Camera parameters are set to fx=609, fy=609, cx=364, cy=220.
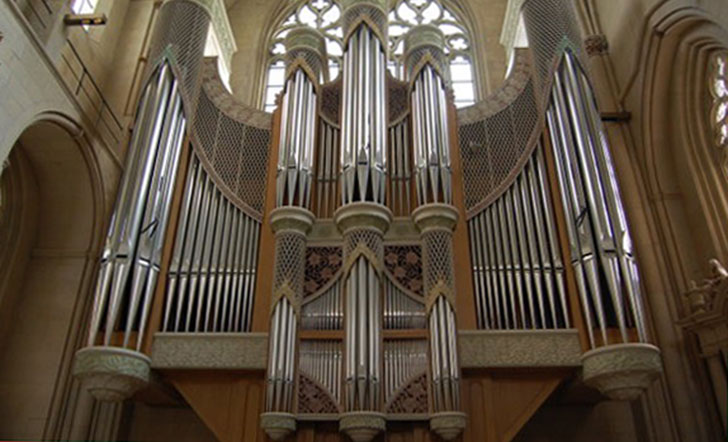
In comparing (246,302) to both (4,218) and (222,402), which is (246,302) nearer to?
(222,402)

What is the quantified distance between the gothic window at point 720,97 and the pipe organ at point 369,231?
5.10 feet

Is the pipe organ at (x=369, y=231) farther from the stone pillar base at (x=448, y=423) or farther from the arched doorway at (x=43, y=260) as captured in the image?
the arched doorway at (x=43, y=260)

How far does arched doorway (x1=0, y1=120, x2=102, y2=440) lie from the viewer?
25.7 feet

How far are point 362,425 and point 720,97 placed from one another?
585 cm

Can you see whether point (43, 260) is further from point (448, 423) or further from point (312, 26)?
point (312, 26)

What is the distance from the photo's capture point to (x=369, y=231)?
7027 mm

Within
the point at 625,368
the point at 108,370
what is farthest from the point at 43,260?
the point at 625,368

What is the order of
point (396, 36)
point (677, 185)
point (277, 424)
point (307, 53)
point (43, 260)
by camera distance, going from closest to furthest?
point (277, 424), point (677, 185), point (43, 260), point (307, 53), point (396, 36)

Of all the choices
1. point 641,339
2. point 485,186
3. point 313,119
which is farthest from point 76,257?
point 641,339

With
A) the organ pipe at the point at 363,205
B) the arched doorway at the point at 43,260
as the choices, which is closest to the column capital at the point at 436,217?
the organ pipe at the point at 363,205

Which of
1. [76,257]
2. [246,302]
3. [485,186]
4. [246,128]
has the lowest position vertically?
[246,302]

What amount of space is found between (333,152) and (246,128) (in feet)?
4.62

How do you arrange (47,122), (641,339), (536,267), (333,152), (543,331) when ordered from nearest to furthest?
(641,339) → (543,331) → (536,267) → (47,122) → (333,152)

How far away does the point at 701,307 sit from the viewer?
6.83 metres
